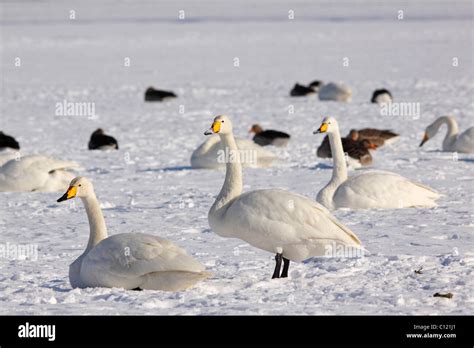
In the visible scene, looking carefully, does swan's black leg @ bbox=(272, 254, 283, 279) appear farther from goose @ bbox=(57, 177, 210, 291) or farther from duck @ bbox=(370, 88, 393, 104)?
duck @ bbox=(370, 88, 393, 104)

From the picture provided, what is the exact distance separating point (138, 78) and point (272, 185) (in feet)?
62.1

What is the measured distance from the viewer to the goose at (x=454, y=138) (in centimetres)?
1377

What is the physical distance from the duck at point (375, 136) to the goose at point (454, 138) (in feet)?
2.24

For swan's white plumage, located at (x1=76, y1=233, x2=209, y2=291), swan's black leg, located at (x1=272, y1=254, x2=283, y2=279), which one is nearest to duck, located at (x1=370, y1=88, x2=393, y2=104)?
swan's black leg, located at (x1=272, y1=254, x2=283, y2=279)

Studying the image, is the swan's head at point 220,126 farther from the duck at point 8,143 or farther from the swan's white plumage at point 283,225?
the duck at point 8,143

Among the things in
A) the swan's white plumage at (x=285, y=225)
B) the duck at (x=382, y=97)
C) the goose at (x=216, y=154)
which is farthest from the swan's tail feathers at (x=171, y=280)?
the duck at (x=382, y=97)

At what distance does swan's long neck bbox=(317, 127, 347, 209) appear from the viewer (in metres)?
9.35

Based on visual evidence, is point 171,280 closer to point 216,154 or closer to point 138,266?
point 138,266

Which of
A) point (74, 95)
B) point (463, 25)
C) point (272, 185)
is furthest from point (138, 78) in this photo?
point (463, 25)

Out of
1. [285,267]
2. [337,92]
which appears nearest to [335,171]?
[285,267]

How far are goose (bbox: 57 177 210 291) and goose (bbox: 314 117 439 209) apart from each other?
356cm

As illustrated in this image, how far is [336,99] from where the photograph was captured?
887 inches

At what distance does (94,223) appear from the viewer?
6.52 meters

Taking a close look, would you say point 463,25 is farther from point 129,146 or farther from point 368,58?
point 129,146
